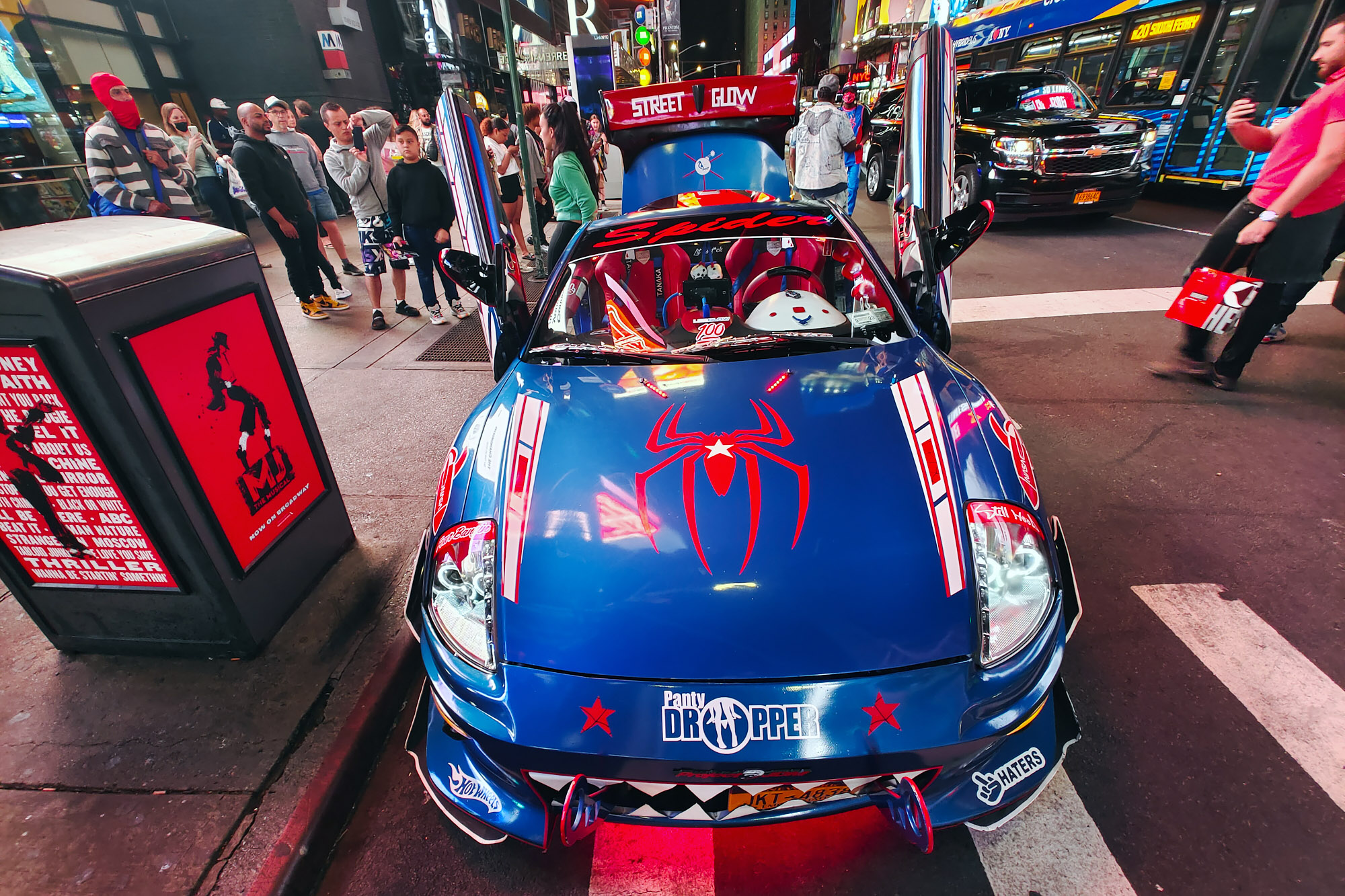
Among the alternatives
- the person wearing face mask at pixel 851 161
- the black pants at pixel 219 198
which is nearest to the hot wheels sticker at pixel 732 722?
the person wearing face mask at pixel 851 161

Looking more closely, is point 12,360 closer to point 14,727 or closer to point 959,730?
point 14,727

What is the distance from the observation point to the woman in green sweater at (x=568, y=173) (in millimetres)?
4938

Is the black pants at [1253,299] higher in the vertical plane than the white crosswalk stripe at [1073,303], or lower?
higher

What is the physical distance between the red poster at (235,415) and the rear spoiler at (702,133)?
3819mm

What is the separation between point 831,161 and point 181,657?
6.65m

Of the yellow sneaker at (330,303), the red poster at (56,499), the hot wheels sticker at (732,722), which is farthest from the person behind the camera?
the yellow sneaker at (330,303)

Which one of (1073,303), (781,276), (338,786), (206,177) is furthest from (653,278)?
(206,177)

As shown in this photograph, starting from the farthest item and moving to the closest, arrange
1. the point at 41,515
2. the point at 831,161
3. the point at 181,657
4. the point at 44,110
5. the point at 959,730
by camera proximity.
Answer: the point at 44,110, the point at 831,161, the point at 181,657, the point at 41,515, the point at 959,730

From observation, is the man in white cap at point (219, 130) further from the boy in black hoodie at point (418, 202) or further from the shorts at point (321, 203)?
the boy in black hoodie at point (418, 202)

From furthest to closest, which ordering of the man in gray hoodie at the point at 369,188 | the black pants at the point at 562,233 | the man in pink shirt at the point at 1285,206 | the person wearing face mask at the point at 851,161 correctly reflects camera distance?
the person wearing face mask at the point at 851,161, the black pants at the point at 562,233, the man in gray hoodie at the point at 369,188, the man in pink shirt at the point at 1285,206

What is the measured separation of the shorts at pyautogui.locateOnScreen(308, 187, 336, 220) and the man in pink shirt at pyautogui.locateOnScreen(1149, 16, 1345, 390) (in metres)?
7.12

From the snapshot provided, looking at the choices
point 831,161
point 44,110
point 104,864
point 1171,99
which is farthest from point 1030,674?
point 44,110

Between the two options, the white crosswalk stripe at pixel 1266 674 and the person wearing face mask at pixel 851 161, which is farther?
the person wearing face mask at pixel 851 161

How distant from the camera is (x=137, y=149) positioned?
15.2 ft
